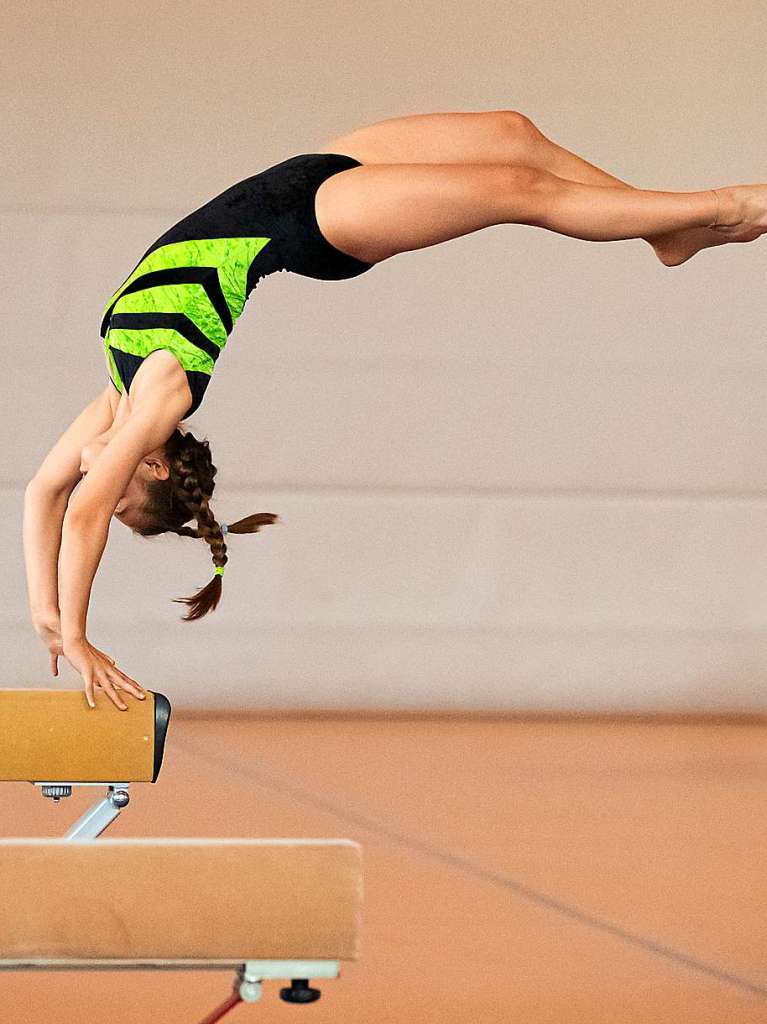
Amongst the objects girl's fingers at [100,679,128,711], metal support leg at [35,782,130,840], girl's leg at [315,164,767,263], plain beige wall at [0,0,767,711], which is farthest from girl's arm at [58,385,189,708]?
plain beige wall at [0,0,767,711]

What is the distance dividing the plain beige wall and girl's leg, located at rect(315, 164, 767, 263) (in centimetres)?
295

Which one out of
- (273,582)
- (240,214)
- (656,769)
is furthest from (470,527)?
(240,214)

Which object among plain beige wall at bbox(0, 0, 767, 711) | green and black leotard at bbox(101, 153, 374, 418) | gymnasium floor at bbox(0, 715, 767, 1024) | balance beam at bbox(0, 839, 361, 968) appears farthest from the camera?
plain beige wall at bbox(0, 0, 767, 711)

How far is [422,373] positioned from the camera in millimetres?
5949

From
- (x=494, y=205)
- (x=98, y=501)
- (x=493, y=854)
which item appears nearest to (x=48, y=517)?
(x=98, y=501)

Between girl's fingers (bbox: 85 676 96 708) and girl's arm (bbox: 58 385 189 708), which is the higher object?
girl's arm (bbox: 58 385 189 708)

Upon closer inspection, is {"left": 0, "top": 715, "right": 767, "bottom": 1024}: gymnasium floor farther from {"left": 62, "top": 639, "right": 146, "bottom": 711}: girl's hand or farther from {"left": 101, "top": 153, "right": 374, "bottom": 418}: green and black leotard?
{"left": 101, "top": 153, "right": 374, "bottom": 418}: green and black leotard

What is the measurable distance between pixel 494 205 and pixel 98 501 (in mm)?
996

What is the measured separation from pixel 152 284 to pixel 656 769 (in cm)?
294

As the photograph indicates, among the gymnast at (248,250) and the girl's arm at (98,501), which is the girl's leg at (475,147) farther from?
the girl's arm at (98,501)

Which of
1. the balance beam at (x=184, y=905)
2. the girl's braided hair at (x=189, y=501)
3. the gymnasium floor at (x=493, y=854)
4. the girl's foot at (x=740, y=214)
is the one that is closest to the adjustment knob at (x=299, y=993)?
the balance beam at (x=184, y=905)

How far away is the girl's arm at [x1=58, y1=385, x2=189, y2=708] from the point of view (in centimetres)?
280

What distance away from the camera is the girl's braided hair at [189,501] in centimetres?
306

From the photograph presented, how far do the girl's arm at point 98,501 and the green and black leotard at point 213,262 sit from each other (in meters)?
0.09
